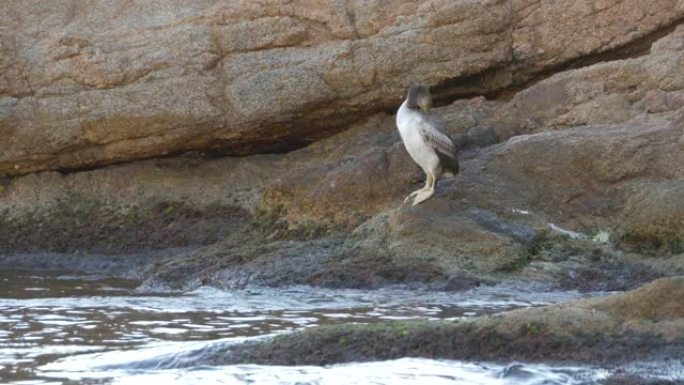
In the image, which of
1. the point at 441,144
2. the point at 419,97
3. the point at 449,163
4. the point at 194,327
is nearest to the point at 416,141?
the point at 441,144

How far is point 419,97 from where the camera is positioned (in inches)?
502

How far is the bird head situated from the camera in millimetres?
12719

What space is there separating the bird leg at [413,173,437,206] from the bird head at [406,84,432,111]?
0.73 metres

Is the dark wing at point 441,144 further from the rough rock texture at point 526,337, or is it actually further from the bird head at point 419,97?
the rough rock texture at point 526,337

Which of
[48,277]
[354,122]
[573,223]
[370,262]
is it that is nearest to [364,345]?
[370,262]

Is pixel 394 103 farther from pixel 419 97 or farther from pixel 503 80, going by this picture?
pixel 419 97

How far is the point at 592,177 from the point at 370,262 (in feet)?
7.27

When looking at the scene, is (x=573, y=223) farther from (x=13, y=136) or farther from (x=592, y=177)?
(x=13, y=136)

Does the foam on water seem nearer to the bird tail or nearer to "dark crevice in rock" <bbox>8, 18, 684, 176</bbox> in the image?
the bird tail

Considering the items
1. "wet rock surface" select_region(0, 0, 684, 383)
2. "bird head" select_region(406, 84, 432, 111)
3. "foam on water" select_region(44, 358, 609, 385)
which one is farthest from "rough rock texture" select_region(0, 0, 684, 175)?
"foam on water" select_region(44, 358, 609, 385)

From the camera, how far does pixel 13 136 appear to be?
15.3 metres

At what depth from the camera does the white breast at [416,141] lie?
12.4 metres

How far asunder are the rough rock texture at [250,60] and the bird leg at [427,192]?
2.71 m

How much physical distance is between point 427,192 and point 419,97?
96 cm
